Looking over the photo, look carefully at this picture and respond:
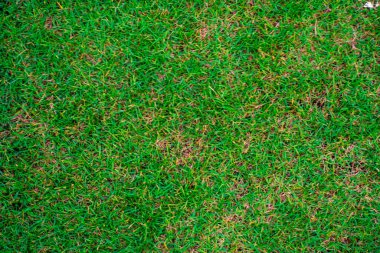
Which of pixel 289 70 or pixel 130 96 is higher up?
pixel 289 70

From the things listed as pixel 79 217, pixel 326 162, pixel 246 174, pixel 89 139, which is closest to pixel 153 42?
pixel 89 139

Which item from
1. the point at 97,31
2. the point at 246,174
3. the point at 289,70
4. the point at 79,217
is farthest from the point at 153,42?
the point at 79,217

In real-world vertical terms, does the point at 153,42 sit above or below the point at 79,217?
above

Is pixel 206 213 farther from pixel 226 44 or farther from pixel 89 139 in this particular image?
pixel 226 44

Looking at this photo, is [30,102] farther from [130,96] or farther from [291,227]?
[291,227]

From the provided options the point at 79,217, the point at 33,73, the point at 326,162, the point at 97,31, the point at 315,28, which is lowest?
the point at 79,217

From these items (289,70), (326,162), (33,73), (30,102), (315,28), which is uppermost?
(315,28)
